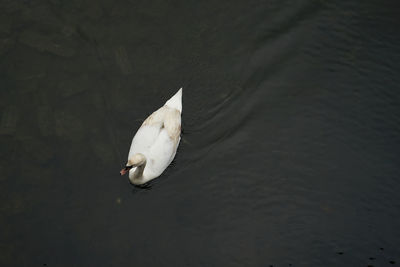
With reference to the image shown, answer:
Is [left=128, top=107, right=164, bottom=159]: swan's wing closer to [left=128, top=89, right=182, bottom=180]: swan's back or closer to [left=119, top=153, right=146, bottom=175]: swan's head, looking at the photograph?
[left=128, top=89, right=182, bottom=180]: swan's back

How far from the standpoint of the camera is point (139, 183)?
9.70m

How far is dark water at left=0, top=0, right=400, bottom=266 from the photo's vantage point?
9141 millimetres

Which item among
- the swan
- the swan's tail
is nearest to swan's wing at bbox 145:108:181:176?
the swan

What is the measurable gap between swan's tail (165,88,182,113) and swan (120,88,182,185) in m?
0.22

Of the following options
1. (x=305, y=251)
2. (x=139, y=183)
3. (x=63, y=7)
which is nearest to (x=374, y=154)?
(x=305, y=251)

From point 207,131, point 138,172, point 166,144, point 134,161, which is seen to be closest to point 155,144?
point 166,144

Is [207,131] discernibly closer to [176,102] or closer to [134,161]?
[176,102]

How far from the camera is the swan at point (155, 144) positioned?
31.6 feet

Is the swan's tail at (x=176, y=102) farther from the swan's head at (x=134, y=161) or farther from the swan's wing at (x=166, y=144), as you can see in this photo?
the swan's head at (x=134, y=161)

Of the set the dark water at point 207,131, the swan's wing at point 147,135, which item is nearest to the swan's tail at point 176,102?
the swan's wing at point 147,135

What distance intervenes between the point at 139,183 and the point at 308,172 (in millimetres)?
3748

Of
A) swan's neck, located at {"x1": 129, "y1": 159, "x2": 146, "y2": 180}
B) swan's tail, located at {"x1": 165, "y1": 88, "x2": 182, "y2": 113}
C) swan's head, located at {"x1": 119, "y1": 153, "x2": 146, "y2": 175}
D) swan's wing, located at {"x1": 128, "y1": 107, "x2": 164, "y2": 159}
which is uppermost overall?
swan's tail, located at {"x1": 165, "y1": 88, "x2": 182, "y2": 113}

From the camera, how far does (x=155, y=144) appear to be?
9.73 m

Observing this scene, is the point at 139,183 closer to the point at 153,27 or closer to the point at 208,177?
the point at 208,177
